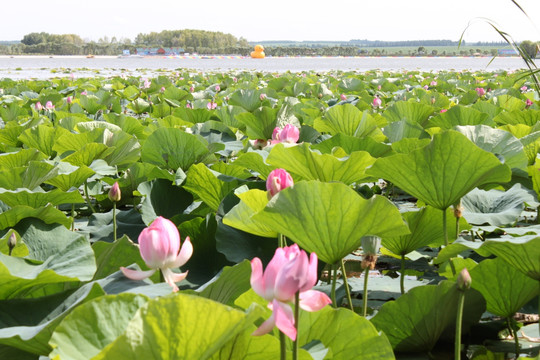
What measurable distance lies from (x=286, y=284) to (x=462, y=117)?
195 centimetres

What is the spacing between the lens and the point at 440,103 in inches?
158

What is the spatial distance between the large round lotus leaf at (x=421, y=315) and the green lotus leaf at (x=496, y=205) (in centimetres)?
27

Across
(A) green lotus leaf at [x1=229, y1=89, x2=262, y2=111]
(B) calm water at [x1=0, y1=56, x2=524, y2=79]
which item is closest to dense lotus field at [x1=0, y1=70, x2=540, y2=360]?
(A) green lotus leaf at [x1=229, y1=89, x2=262, y2=111]

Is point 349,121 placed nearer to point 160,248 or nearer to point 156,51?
point 160,248

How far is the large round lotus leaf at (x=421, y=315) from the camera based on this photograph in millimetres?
980

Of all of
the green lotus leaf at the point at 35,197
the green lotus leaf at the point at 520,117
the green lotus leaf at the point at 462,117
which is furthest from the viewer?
the green lotus leaf at the point at 520,117

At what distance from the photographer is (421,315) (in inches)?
39.6

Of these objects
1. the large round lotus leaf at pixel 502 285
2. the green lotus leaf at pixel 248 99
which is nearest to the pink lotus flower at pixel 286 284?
the large round lotus leaf at pixel 502 285

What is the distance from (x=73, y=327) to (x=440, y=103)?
374cm

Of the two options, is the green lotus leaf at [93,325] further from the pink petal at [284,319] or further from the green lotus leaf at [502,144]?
the green lotus leaf at [502,144]

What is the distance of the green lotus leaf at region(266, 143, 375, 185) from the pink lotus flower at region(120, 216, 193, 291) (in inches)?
22.2

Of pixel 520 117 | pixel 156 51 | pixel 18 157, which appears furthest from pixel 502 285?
pixel 156 51

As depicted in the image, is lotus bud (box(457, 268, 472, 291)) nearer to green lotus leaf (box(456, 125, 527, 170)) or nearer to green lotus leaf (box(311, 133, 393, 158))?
green lotus leaf (box(456, 125, 527, 170))

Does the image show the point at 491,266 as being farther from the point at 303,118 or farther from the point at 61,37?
the point at 61,37
